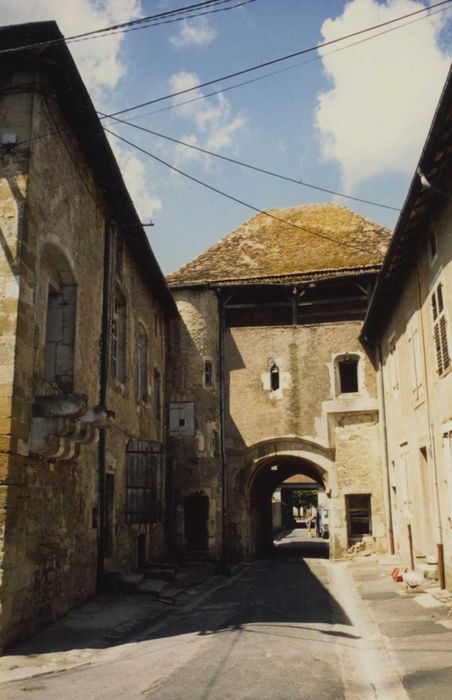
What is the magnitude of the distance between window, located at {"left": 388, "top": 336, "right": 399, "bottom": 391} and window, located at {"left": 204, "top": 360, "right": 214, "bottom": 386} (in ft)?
17.6

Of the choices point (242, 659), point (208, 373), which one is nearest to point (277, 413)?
point (208, 373)

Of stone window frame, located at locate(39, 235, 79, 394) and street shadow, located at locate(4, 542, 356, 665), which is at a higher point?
stone window frame, located at locate(39, 235, 79, 394)

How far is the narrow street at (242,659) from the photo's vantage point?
575 centimetres

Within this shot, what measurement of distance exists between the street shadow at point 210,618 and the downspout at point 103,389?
865 millimetres

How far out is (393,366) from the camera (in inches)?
614

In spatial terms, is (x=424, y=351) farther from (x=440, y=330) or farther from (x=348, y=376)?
(x=348, y=376)

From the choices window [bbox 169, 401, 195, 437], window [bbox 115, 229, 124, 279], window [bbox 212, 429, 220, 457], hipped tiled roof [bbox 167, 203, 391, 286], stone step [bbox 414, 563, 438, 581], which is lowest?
stone step [bbox 414, 563, 438, 581]

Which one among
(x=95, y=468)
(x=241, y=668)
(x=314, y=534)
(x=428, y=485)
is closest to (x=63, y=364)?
(x=95, y=468)

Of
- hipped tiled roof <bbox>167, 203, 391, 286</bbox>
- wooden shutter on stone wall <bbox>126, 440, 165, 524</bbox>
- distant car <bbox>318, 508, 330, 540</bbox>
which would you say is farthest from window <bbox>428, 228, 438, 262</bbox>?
distant car <bbox>318, 508, 330, 540</bbox>

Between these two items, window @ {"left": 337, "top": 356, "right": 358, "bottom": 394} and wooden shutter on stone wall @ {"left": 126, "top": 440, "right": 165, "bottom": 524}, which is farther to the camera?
window @ {"left": 337, "top": 356, "right": 358, "bottom": 394}

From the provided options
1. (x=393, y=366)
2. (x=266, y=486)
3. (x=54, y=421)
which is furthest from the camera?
(x=266, y=486)

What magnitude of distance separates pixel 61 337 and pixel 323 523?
29780mm

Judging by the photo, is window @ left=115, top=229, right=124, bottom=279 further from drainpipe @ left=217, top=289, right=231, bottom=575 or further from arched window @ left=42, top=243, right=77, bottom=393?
drainpipe @ left=217, top=289, right=231, bottom=575

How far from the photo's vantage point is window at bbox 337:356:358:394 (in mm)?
18828
